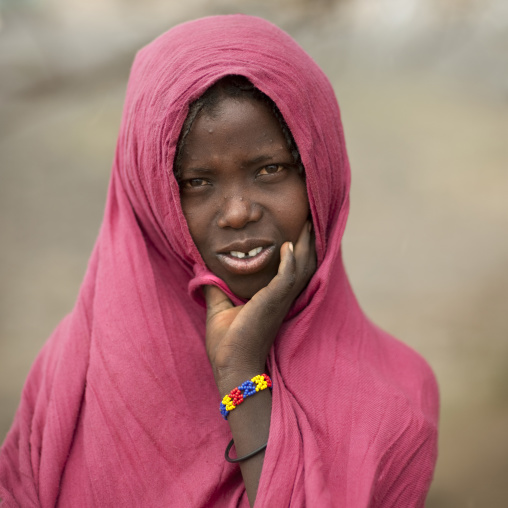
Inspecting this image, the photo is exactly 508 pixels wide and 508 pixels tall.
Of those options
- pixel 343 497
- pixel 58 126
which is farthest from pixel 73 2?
pixel 343 497

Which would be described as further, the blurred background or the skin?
the blurred background

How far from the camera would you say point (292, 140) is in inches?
56.2

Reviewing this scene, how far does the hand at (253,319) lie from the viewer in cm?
136

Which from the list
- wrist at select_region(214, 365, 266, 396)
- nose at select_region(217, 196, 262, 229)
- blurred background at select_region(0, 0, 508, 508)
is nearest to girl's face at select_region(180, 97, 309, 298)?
nose at select_region(217, 196, 262, 229)

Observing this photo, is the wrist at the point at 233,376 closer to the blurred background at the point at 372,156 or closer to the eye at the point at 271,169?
the eye at the point at 271,169

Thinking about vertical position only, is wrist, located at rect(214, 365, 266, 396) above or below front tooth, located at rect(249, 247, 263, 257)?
below

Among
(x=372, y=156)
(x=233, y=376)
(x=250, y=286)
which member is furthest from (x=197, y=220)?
(x=372, y=156)

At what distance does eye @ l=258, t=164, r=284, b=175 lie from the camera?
4.63ft

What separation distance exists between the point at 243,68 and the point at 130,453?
0.87m

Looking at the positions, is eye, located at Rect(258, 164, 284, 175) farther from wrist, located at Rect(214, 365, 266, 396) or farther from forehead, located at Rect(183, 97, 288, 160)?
wrist, located at Rect(214, 365, 266, 396)

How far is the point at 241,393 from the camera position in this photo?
4.37 ft

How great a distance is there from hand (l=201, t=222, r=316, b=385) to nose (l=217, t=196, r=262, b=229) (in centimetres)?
11

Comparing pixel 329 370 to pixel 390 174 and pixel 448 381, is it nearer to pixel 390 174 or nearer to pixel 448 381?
pixel 448 381

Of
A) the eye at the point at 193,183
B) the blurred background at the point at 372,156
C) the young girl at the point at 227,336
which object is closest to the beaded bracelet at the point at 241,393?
the young girl at the point at 227,336
